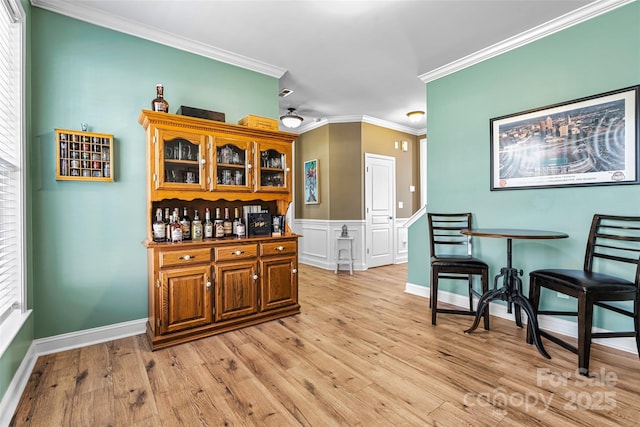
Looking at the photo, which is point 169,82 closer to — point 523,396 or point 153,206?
point 153,206

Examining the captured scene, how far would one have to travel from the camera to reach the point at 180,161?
8.59 ft

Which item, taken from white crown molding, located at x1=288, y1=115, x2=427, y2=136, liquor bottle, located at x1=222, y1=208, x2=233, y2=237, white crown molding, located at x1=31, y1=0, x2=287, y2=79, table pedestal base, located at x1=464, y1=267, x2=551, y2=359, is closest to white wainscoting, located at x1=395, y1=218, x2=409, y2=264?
white crown molding, located at x1=288, y1=115, x2=427, y2=136

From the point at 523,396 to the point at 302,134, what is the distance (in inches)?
217

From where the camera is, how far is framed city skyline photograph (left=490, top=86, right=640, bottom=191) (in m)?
2.33

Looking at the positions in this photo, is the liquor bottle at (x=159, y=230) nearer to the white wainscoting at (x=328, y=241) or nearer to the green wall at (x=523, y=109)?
the green wall at (x=523, y=109)

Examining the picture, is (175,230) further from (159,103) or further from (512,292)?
(512,292)

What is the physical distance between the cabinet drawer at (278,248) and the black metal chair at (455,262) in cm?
142

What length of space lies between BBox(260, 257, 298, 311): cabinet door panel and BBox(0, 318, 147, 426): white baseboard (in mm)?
1129

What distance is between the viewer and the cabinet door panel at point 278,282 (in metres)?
2.95

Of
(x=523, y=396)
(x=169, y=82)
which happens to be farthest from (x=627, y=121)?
(x=169, y=82)

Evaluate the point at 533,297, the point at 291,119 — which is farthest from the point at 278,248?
the point at 291,119

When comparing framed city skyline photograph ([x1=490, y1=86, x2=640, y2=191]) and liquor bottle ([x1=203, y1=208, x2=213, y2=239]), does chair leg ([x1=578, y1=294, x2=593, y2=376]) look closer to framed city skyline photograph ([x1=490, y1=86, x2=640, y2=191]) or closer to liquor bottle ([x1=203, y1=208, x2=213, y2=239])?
framed city skyline photograph ([x1=490, y1=86, x2=640, y2=191])

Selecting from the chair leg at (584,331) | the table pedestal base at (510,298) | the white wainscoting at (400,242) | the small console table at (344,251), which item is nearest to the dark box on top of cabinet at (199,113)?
the table pedestal base at (510,298)

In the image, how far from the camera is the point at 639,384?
6.13ft
